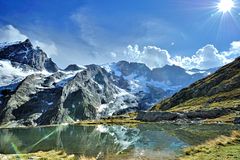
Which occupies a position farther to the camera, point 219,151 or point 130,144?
point 130,144

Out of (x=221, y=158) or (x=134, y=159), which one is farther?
(x=134, y=159)

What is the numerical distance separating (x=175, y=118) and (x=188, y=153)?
123 metres

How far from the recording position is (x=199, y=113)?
152 meters

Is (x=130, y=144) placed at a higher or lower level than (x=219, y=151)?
higher

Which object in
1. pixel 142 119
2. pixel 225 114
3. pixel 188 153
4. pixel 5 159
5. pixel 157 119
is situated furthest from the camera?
pixel 142 119

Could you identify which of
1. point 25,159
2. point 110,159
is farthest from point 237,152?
point 25,159

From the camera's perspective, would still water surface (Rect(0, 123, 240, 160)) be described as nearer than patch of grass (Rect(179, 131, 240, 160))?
No

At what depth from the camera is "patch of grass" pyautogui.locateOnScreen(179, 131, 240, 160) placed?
30.3 metres

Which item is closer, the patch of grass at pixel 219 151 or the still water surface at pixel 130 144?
the patch of grass at pixel 219 151

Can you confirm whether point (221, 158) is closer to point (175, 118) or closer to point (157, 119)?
point (175, 118)

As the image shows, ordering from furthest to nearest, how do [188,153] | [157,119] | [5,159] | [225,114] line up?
[157,119] → [225,114] → [188,153] → [5,159]

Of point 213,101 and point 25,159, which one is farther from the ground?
point 213,101

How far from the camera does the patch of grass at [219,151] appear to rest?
3027 cm

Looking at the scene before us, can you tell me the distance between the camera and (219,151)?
111 feet
